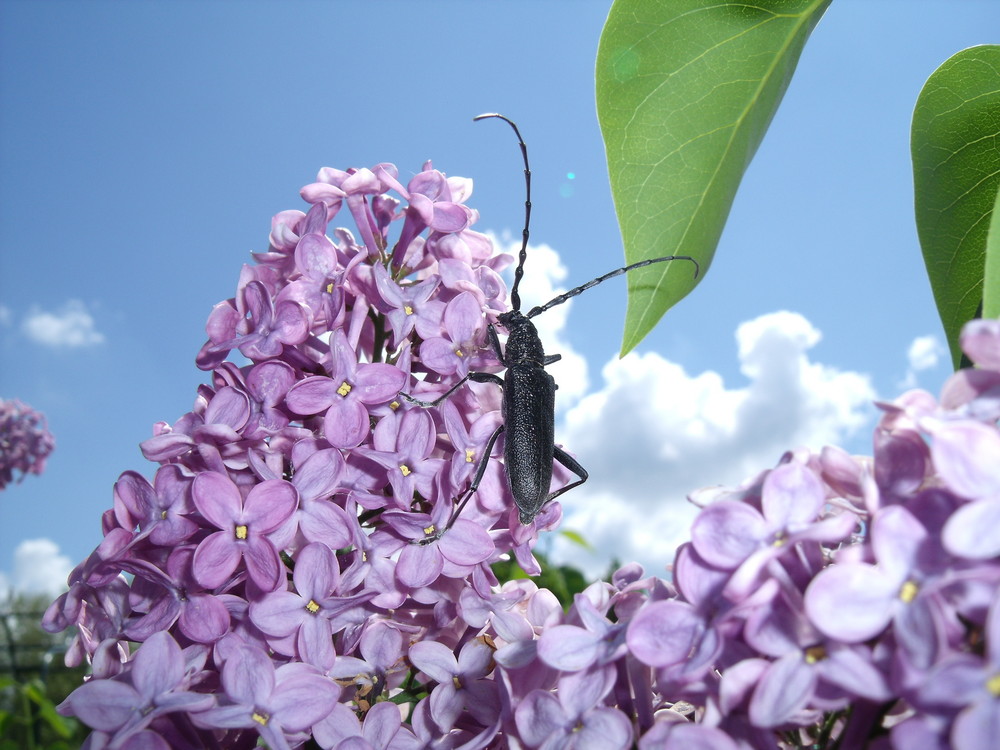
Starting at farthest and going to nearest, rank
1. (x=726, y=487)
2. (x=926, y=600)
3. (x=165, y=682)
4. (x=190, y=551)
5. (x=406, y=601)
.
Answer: (x=406, y=601) < (x=190, y=551) < (x=165, y=682) < (x=726, y=487) < (x=926, y=600)

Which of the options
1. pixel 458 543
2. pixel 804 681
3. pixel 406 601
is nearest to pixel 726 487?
pixel 804 681

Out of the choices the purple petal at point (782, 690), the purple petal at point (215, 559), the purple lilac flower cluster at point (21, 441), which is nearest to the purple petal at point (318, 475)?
the purple petal at point (215, 559)

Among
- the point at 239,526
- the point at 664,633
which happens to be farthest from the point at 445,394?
the point at 664,633

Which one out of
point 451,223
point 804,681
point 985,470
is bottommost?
point 804,681

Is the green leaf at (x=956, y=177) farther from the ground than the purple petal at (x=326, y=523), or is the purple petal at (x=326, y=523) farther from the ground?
the green leaf at (x=956, y=177)

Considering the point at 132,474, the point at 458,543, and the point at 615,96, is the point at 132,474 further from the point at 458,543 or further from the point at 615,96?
the point at 615,96

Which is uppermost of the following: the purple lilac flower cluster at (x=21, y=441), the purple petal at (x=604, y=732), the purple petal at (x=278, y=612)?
the purple lilac flower cluster at (x=21, y=441)

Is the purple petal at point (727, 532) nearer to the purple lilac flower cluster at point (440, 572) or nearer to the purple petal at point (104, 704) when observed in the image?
the purple lilac flower cluster at point (440, 572)

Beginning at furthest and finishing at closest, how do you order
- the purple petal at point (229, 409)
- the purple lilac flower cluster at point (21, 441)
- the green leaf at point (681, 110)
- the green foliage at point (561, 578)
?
the purple lilac flower cluster at point (21, 441), the green foliage at point (561, 578), the green leaf at point (681, 110), the purple petal at point (229, 409)
